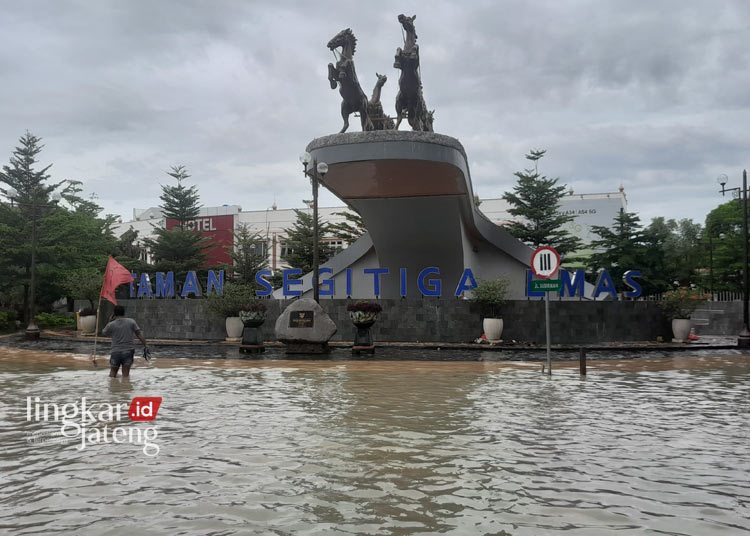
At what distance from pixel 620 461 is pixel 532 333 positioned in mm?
16289

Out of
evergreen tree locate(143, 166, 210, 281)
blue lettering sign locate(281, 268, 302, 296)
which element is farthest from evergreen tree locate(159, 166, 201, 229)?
blue lettering sign locate(281, 268, 302, 296)

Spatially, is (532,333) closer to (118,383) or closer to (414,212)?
(414,212)

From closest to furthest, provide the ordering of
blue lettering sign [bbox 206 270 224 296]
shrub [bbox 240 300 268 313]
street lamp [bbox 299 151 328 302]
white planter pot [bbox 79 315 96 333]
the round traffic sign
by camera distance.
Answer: the round traffic sign
street lamp [bbox 299 151 328 302]
shrub [bbox 240 300 268 313]
blue lettering sign [bbox 206 270 224 296]
white planter pot [bbox 79 315 96 333]

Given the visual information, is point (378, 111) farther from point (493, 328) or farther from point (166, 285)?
point (166, 285)

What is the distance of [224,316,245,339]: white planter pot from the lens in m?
22.8

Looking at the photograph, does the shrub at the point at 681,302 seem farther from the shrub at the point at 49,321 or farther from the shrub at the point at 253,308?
the shrub at the point at 49,321

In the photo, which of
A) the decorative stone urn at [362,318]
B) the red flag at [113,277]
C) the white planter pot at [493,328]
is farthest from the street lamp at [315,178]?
the white planter pot at [493,328]

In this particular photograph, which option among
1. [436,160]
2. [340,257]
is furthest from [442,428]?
[340,257]

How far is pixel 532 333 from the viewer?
21.9 m

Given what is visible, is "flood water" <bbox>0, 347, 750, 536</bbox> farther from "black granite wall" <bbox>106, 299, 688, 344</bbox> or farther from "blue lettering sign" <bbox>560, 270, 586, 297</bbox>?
"blue lettering sign" <bbox>560, 270, 586, 297</bbox>
